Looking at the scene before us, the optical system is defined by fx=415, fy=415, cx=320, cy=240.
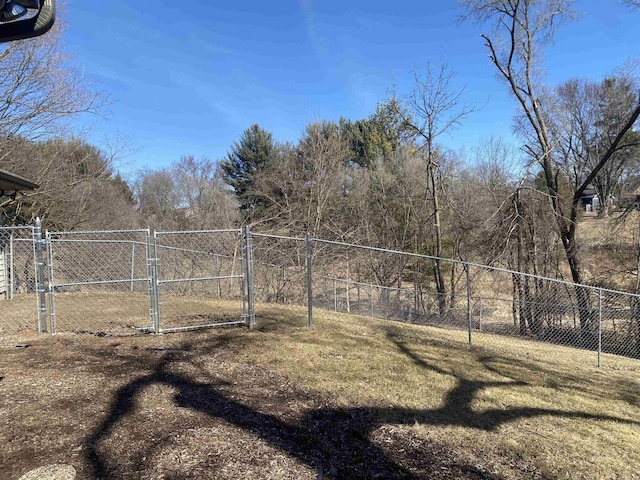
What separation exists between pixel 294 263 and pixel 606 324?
32.5ft

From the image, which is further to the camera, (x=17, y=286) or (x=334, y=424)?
(x=17, y=286)

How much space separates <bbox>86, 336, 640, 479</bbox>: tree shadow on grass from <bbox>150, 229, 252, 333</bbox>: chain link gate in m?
1.93

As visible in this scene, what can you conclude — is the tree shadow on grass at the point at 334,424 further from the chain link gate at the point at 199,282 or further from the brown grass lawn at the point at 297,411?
the chain link gate at the point at 199,282

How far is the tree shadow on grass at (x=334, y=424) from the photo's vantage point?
289 cm

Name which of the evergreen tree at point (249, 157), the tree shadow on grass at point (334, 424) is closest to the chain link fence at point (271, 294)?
the tree shadow on grass at point (334, 424)

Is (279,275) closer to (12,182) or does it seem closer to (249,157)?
(12,182)

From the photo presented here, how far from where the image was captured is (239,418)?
352 cm

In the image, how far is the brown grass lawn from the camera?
2.90m

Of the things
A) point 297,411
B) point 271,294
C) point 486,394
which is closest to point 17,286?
point 271,294

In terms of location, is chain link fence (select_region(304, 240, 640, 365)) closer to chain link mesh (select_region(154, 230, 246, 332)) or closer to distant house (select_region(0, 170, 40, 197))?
chain link mesh (select_region(154, 230, 246, 332))

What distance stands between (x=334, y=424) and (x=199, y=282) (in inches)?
392

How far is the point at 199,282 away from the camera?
12.8 meters

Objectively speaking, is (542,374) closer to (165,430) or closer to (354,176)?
(165,430)

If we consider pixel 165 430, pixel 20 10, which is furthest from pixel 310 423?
pixel 20 10
